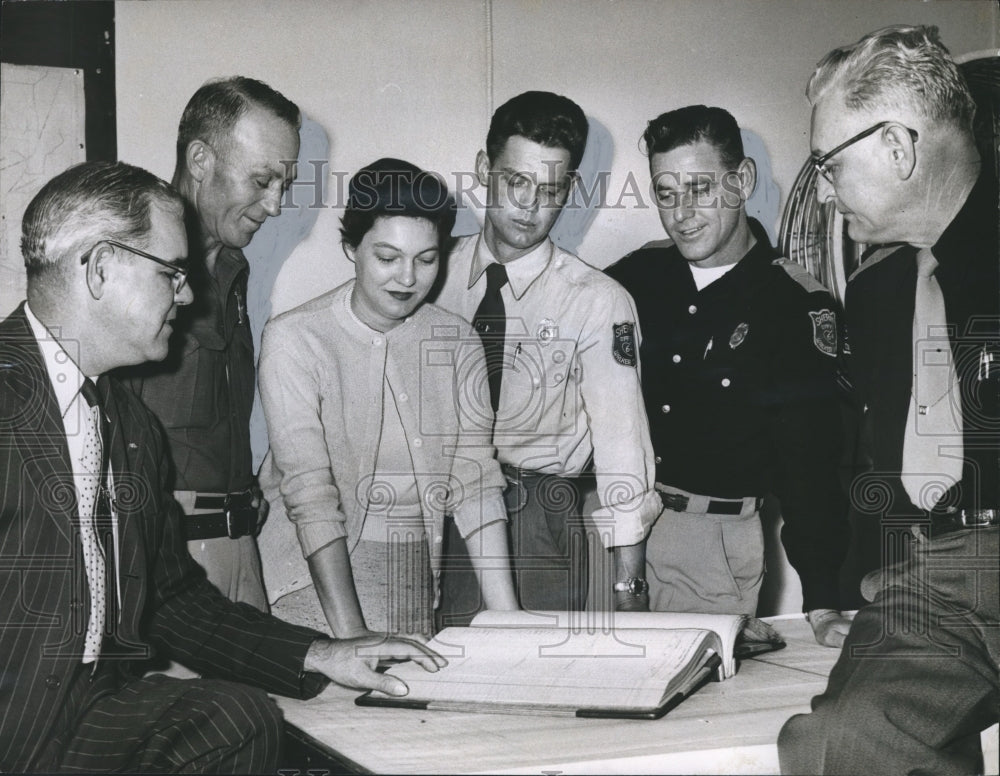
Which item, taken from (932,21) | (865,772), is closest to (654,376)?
(865,772)

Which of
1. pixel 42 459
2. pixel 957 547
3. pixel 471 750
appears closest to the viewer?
pixel 471 750

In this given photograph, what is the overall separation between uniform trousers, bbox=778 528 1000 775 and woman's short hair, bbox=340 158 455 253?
1139mm

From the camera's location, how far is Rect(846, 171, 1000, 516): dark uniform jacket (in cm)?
216

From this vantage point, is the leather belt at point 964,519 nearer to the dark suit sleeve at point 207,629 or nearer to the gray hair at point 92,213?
the dark suit sleeve at point 207,629

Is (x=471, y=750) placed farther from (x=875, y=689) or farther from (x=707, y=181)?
(x=707, y=181)

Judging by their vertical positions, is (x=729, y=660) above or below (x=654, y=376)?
below

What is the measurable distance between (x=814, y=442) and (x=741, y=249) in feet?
1.45

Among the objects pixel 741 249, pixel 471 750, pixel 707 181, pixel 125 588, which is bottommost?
pixel 471 750

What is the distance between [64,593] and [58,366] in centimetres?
38

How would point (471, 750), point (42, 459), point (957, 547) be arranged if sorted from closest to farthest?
point (471, 750) < point (42, 459) < point (957, 547)

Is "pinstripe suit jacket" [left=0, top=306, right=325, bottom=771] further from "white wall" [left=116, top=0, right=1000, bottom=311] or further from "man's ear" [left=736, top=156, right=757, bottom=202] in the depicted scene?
"man's ear" [left=736, top=156, right=757, bottom=202]

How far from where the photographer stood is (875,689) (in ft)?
5.93

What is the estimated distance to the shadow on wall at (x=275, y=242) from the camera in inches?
82.2

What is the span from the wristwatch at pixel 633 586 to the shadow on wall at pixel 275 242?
31.1 inches
